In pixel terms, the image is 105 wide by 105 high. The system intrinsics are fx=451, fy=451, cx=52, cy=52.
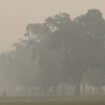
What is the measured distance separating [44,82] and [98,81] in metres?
11.7

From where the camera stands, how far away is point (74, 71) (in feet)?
290

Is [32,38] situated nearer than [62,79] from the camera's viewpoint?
No

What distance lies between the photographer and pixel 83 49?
89312 mm

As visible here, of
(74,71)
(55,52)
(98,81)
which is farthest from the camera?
(55,52)

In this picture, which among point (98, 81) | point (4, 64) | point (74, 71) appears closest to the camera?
point (74, 71)

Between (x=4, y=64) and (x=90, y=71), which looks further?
(x=4, y=64)

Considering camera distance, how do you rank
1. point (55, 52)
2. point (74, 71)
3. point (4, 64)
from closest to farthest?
point (74, 71)
point (55, 52)
point (4, 64)

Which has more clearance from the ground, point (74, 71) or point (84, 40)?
point (84, 40)

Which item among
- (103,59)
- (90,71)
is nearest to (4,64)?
(90,71)

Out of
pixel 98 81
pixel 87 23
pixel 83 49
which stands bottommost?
pixel 98 81

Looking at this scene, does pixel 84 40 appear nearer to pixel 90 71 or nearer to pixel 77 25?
pixel 77 25

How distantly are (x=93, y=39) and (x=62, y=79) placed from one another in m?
11.4

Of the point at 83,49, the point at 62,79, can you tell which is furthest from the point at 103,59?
the point at 62,79

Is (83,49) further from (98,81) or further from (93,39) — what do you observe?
(98,81)
